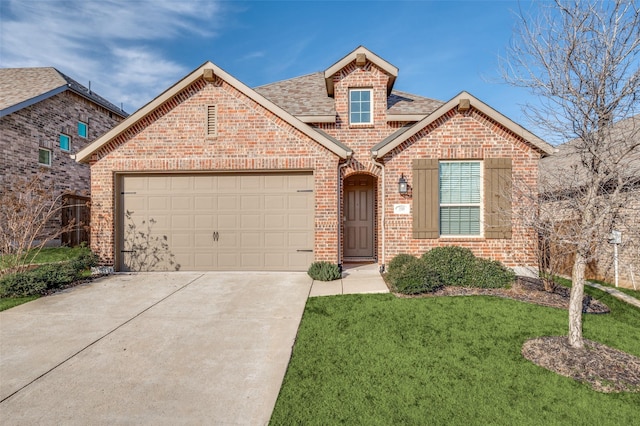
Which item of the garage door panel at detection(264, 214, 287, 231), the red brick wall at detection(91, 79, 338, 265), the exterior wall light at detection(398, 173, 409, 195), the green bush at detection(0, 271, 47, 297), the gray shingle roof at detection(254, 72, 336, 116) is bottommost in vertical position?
the green bush at detection(0, 271, 47, 297)

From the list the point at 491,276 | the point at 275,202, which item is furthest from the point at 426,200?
the point at 275,202

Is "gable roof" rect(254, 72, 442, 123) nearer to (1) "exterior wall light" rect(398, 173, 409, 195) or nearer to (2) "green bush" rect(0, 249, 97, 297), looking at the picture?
(1) "exterior wall light" rect(398, 173, 409, 195)

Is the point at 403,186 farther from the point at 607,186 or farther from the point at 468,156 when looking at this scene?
the point at 607,186

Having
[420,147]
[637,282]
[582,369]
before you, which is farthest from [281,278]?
[637,282]

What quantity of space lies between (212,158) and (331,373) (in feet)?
21.9

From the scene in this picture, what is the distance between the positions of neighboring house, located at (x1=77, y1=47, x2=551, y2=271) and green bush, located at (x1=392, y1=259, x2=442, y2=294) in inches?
66.7

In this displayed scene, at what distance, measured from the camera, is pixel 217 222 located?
8.79 metres

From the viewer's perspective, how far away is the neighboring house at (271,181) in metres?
8.41

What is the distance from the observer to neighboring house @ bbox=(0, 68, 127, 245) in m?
12.7

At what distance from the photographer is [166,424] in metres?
2.90

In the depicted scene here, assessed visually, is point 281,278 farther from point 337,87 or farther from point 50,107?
point 50,107

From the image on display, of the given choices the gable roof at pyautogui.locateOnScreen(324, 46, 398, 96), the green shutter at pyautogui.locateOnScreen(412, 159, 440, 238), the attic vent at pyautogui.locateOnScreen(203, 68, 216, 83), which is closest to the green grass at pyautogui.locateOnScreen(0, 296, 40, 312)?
the attic vent at pyautogui.locateOnScreen(203, 68, 216, 83)

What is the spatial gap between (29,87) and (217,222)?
1346 cm

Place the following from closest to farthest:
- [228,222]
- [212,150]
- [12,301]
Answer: [12,301], [212,150], [228,222]
